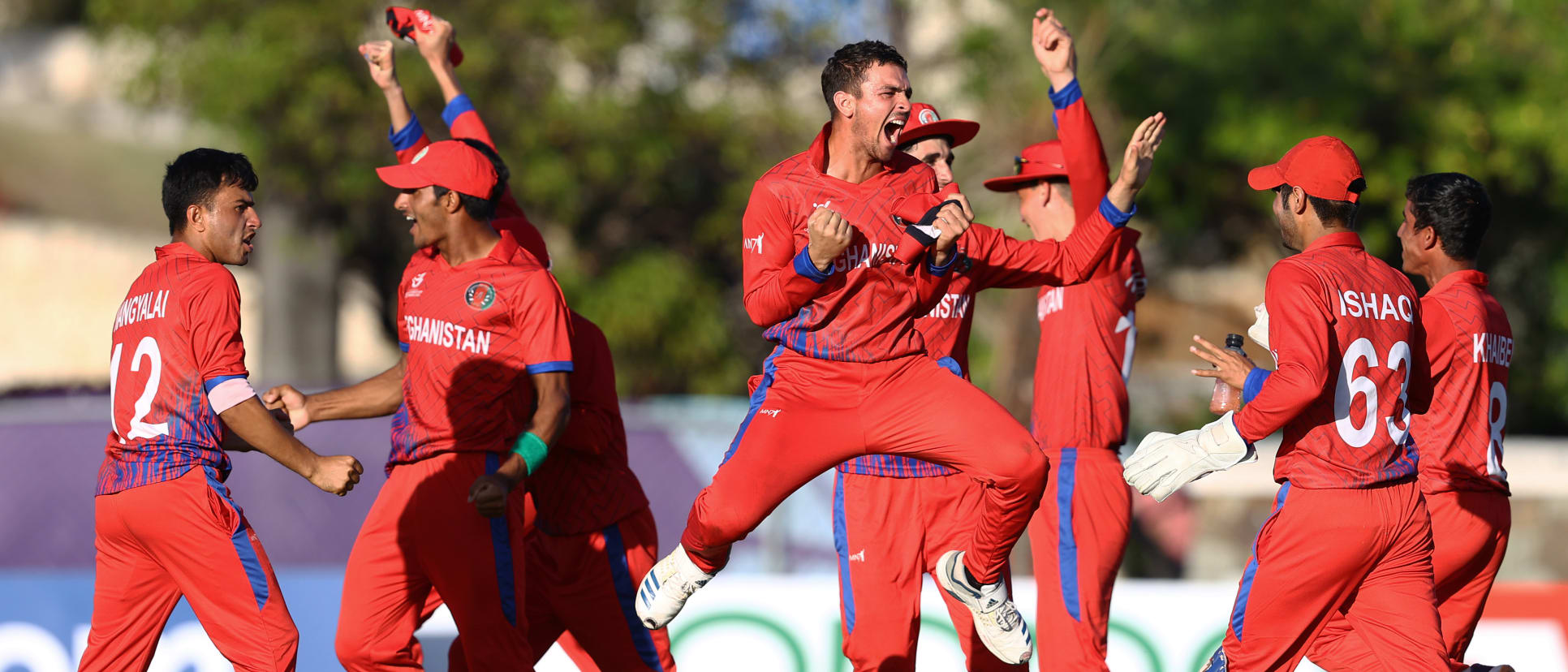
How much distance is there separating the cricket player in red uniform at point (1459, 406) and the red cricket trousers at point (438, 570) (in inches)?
143

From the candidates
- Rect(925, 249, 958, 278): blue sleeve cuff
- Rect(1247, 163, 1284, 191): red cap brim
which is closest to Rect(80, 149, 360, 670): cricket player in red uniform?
Rect(925, 249, 958, 278): blue sleeve cuff

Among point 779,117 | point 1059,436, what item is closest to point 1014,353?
point 779,117

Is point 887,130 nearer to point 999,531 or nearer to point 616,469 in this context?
point 999,531

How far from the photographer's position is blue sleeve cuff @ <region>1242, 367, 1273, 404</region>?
5.61 meters

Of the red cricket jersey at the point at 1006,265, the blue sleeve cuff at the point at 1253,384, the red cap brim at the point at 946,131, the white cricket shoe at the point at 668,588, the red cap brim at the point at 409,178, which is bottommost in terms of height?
the white cricket shoe at the point at 668,588

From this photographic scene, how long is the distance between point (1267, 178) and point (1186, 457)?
110 centimetres

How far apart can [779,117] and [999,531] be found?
11730mm

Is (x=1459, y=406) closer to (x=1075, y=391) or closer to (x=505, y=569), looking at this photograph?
(x=1075, y=391)

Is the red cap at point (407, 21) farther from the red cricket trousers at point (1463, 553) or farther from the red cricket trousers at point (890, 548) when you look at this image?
the red cricket trousers at point (1463, 553)

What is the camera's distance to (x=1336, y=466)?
17.7 feet

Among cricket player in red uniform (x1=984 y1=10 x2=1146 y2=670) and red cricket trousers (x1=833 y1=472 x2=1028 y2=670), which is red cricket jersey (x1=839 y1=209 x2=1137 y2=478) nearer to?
red cricket trousers (x1=833 y1=472 x2=1028 y2=670)

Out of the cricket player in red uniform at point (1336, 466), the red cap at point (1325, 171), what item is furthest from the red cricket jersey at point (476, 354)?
the red cap at point (1325, 171)

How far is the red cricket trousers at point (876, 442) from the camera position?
545 cm

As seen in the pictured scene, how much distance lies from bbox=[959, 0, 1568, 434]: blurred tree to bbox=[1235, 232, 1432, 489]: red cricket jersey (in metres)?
11.0
